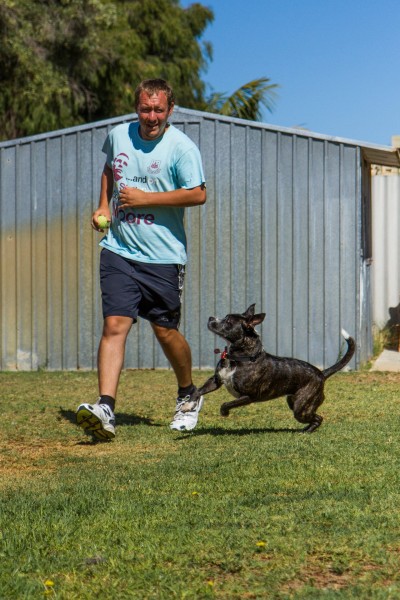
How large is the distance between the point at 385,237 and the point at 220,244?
3.33 metres

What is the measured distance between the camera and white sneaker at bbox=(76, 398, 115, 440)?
20.4ft

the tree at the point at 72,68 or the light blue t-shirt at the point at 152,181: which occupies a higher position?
the tree at the point at 72,68

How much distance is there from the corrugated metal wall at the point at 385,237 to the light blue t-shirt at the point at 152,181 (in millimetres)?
8346

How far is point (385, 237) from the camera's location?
14.8m

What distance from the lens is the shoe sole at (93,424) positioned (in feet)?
20.4

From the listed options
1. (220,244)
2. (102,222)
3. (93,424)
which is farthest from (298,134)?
(93,424)

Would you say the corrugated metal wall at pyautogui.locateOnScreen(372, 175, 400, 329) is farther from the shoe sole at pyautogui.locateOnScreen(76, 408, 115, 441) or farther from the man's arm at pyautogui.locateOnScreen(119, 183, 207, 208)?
the shoe sole at pyautogui.locateOnScreen(76, 408, 115, 441)

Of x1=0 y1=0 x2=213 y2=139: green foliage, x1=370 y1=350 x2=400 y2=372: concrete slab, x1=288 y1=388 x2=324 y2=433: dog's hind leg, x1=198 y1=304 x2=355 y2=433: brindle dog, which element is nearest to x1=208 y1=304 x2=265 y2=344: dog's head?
x1=198 y1=304 x2=355 y2=433: brindle dog

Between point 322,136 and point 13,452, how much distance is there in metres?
6.98

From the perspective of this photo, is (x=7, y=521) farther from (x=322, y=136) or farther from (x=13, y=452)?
(x=322, y=136)

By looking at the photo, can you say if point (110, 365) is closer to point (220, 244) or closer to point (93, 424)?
point (93, 424)

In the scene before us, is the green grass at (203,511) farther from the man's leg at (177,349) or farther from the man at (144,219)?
the man at (144,219)

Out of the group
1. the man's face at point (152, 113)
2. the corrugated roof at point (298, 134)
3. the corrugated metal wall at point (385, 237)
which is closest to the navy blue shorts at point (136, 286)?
the man's face at point (152, 113)

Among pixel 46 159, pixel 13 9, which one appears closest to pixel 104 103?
pixel 13 9
